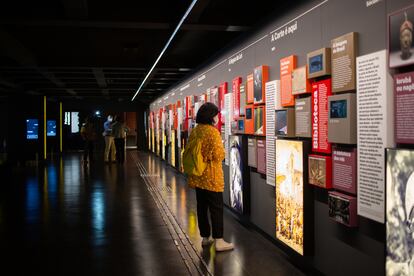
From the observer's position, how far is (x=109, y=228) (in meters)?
6.13

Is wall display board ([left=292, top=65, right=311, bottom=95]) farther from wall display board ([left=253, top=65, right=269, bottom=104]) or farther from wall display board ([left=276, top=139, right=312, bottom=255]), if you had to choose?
wall display board ([left=253, top=65, right=269, bottom=104])

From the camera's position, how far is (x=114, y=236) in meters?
5.68

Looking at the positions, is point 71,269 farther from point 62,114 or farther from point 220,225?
point 62,114

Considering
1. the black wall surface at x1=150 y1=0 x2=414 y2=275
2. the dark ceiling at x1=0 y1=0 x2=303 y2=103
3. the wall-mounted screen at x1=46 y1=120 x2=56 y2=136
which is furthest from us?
the wall-mounted screen at x1=46 y1=120 x2=56 y2=136

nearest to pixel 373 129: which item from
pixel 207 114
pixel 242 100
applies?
pixel 207 114

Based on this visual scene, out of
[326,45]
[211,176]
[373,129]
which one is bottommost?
[211,176]

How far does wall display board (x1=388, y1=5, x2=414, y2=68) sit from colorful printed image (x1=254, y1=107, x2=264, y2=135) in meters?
2.70

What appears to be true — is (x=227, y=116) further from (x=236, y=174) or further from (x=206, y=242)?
(x=206, y=242)

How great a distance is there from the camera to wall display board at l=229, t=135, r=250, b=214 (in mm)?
6291

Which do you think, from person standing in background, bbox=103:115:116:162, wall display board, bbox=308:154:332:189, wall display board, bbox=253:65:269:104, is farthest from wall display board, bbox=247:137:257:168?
person standing in background, bbox=103:115:116:162

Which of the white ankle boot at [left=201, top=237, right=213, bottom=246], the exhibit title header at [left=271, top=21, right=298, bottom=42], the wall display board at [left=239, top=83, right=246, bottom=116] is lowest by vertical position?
the white ankle boot at [left=201, top=237, right=213, bottom=246]

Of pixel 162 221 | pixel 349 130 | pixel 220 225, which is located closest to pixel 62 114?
pixel 162 221

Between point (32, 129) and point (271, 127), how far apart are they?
1425cm

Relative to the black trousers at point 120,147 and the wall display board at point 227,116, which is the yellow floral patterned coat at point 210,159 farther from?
the black trousers at point 120,147
